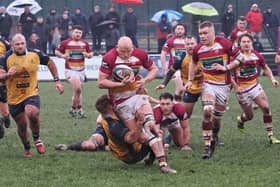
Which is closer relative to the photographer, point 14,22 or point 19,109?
point 19,109

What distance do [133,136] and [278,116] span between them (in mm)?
8085

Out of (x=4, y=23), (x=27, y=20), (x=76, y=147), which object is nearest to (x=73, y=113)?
(x=76, y=147)

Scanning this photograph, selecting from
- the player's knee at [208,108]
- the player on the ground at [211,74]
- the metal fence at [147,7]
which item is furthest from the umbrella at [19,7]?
the player's knee at [208,108]

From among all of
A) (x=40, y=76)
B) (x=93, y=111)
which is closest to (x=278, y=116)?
(x=93, y=111)

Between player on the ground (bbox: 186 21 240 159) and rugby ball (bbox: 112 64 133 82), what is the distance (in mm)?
1693

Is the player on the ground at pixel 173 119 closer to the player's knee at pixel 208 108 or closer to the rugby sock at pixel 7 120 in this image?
the player's knee at pixel 208 108

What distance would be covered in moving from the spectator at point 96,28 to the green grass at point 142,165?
18190 millimetres

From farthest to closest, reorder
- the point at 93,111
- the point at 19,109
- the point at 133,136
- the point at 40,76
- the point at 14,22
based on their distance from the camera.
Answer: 1. the point at 14,22
2. the point at 40,76
3. the point at 93,111
4. the point at 19,109
5. the point at 133,136

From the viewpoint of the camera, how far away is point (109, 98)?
38.1ft

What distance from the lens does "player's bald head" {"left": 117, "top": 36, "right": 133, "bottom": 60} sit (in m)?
11.3

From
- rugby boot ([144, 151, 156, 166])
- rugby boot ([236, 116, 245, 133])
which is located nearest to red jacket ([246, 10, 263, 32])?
rugby boot ([236, 116, 245, 133])

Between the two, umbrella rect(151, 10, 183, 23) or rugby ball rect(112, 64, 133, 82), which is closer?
rugby ball rect(112, 64, 133, 82)

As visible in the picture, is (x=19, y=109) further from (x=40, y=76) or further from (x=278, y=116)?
(x=40, y=76)

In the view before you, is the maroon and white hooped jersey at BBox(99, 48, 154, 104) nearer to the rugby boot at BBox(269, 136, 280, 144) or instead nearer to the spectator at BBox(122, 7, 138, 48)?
the rugby boot at BBox(269, 136, 280, 144)
